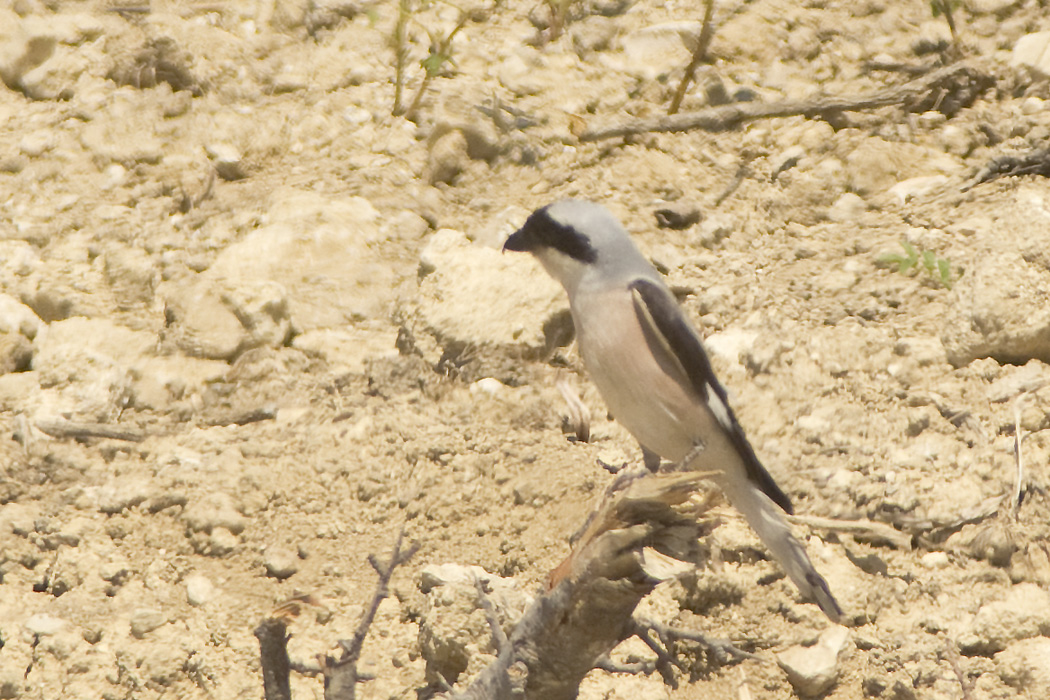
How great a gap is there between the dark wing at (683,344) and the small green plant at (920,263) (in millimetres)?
1403

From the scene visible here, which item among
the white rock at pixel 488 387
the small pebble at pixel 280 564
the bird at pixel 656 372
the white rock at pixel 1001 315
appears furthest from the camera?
the white rock at pixel 488 387

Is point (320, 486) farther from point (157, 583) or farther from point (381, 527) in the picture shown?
point (157, 583)

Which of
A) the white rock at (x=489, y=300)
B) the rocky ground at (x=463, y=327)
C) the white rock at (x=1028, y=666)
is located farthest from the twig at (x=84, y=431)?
the white rock at (x=1028, y=666)

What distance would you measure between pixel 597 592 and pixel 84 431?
2564 millimetres

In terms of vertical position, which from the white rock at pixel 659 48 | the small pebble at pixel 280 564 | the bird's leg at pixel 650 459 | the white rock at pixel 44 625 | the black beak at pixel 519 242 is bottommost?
the white rock at pixel 44 625

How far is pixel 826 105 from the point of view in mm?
5699

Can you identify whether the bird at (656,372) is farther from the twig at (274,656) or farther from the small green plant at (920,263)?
the twig at (274,656)

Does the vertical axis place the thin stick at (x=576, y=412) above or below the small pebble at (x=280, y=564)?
above

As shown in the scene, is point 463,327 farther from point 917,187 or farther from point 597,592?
point 917,187

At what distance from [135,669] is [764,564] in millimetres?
2105

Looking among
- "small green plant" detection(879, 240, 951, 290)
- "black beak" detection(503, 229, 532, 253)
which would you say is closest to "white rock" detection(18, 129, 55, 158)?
"black beak" detection(503, 229, 532, 253)

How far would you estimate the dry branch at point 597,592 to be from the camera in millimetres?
2578

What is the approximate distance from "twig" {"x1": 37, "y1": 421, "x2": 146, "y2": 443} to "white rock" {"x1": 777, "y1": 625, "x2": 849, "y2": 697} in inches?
102

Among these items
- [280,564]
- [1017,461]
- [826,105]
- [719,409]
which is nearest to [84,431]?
[280,564]
